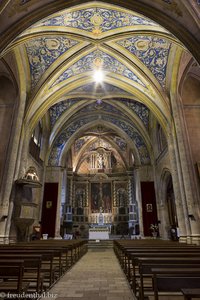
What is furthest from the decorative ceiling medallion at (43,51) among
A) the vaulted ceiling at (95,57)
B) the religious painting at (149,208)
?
the religious painting at (149,208)

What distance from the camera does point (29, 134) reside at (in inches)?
452

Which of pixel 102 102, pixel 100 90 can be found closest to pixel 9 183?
pixel 100 90

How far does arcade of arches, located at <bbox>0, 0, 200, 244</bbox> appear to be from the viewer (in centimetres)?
730

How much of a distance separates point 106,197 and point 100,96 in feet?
46.6

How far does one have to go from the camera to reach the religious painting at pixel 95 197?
25.0 meters

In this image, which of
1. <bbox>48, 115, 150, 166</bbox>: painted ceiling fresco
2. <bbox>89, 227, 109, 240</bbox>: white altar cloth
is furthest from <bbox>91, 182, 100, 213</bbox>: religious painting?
<bbox>48, 115, 150, 166</bbox>: painted ceiling fresco

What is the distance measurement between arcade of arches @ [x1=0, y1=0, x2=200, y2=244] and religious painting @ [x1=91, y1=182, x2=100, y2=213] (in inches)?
364

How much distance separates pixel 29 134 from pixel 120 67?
6.54m

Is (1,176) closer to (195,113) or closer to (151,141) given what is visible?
(195,113)

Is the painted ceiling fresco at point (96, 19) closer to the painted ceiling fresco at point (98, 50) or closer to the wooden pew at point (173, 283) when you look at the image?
the painted ceiling fresco at point (98, 50)

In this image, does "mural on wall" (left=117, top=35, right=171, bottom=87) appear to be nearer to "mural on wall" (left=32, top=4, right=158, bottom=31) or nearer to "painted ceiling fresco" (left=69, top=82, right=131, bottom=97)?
"mural on wall" (left=32, top=4, right=158, bottom=31)

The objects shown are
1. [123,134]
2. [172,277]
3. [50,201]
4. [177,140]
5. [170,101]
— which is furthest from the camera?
[123,134]

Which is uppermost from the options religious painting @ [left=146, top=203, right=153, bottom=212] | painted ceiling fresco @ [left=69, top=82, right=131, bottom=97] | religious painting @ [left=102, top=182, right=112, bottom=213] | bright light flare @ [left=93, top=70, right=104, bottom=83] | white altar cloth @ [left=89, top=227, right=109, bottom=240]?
painted ceiling fresco @ [left=69, top=82, right=131, bottom=97]

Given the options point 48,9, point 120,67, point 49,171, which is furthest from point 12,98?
point 49,171
